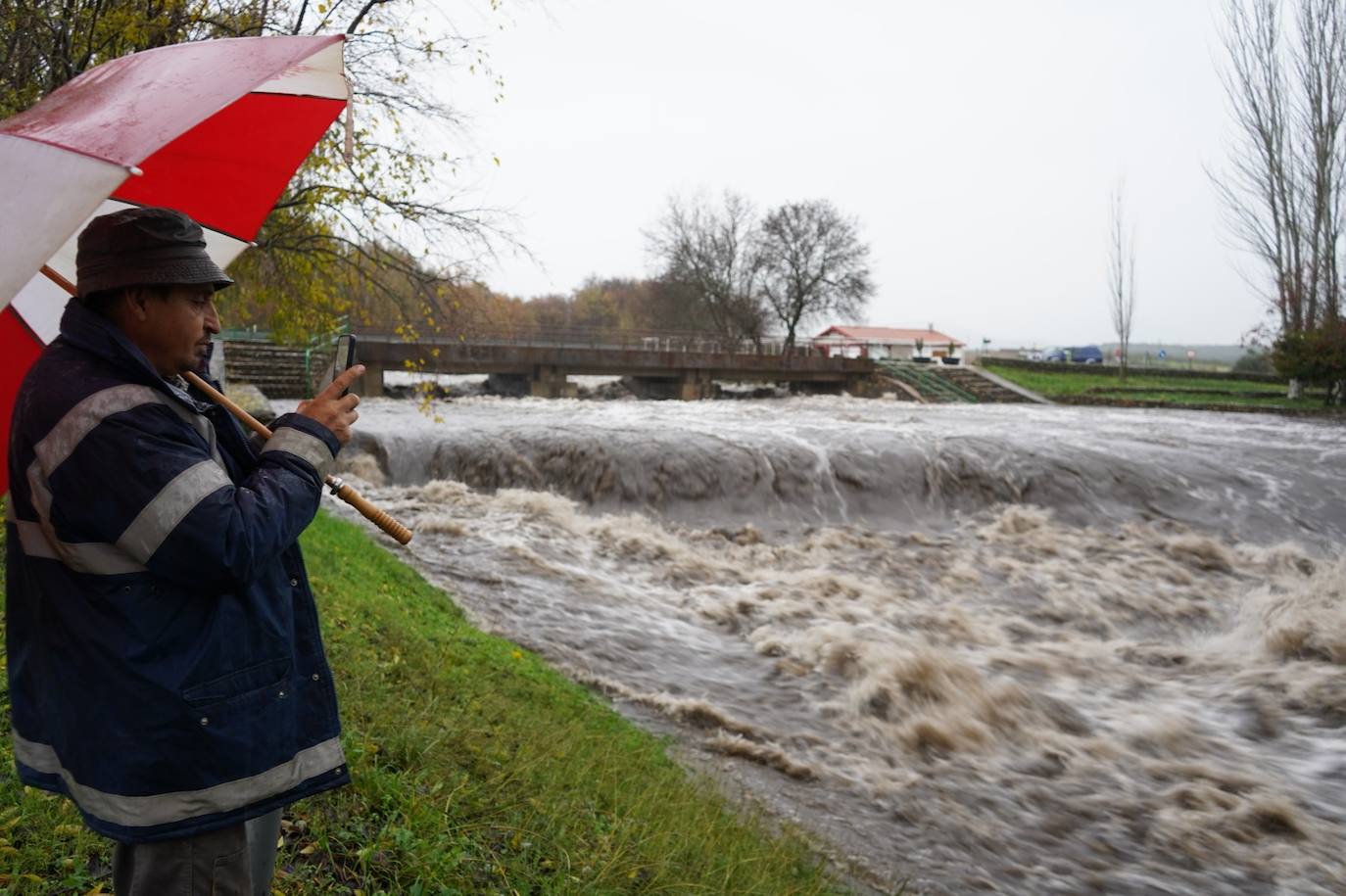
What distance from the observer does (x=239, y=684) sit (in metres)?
1.91

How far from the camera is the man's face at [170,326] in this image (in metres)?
1.96

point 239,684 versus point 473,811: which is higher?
point 239,684

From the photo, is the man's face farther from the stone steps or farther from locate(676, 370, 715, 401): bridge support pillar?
locate(676, 370, 715, 401): bridge support pillar

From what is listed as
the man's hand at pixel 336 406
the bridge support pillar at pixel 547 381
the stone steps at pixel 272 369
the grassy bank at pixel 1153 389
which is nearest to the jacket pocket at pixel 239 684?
the man's hand at pixel 336 406

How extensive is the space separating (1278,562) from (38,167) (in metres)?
15.8

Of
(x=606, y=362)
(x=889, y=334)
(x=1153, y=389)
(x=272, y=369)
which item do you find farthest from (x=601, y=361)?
(x=889, y=334)

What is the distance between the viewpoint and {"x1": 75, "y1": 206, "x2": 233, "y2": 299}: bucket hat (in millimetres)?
1898

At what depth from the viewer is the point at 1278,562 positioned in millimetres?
13633

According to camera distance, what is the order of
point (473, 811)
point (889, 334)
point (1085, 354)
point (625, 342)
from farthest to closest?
point (889, 334) → point (1085, 354) → point (625, 342) → point (473, 811)

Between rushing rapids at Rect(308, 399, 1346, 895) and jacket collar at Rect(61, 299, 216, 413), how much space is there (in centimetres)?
450

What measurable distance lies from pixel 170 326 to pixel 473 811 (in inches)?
97.2

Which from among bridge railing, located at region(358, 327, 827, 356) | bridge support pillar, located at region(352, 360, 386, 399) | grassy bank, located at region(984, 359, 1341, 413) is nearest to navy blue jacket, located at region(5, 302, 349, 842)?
bridge support pillar, located at region(352, 360, 386, 399)

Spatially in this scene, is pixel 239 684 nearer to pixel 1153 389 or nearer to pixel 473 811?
pixel 473 811

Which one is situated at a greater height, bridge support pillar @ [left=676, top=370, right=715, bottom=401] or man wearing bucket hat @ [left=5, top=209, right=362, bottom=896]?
bridge support pillar @ [left=676, top=370, right=715, bottom=401]
